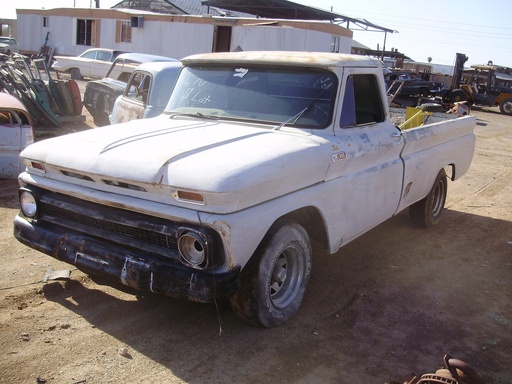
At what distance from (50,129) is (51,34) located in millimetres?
26386

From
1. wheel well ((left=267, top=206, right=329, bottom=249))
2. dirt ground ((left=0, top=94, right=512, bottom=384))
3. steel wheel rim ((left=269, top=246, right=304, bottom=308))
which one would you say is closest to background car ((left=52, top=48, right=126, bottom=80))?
dirt ground ((left=0, top=94, right=512, bottom=384))

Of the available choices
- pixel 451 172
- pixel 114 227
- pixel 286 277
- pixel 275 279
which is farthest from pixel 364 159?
pixel 451 172

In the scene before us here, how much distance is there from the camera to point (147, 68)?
838 cm

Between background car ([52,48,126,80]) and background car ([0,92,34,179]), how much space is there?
15.5m

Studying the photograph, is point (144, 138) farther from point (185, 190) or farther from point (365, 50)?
point (365, 50)

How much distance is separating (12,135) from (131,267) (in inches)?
177

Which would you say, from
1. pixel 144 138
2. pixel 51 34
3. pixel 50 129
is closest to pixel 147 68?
pixel 50 129

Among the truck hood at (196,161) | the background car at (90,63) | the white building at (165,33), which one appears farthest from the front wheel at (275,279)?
the background car at (90,63)

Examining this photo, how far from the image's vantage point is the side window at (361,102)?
4.46 metres

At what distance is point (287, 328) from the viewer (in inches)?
152

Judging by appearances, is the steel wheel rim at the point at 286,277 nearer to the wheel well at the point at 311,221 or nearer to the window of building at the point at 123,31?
the wheel well at the point at 311,221

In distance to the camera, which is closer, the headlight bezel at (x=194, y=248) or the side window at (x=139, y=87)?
the headlight bezel at (x=194, y=248)

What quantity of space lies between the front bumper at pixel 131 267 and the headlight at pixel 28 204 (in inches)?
3.3

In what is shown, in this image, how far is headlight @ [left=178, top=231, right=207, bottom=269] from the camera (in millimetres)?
3227
